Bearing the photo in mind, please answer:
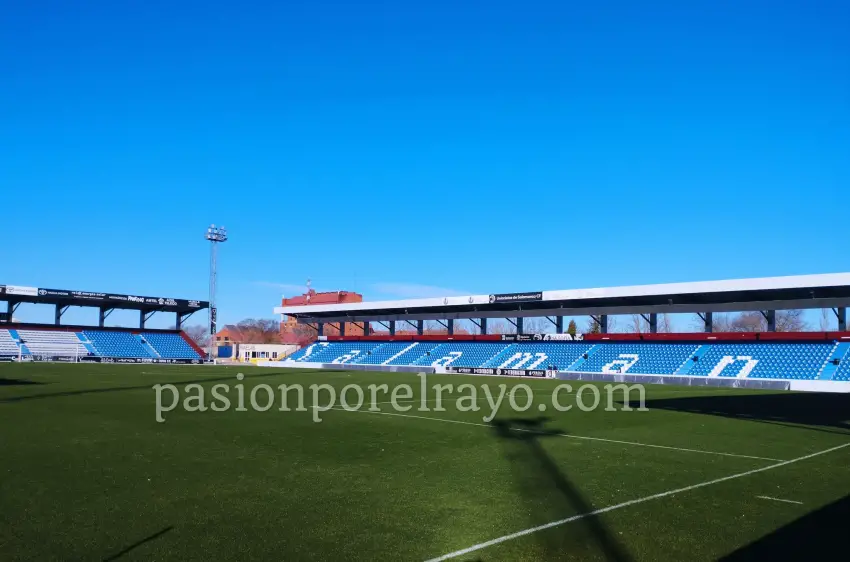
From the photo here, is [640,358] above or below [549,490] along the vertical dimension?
below

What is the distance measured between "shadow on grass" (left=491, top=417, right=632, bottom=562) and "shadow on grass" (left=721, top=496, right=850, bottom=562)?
1.28 meters

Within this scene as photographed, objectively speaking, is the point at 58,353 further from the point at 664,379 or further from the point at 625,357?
the point at 664,379

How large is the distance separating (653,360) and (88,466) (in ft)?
145

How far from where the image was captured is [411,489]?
9203mm

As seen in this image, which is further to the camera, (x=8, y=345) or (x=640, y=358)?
(x=8, y=345)

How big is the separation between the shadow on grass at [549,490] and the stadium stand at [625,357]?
32.6m

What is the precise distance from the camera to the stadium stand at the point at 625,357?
1634 inches

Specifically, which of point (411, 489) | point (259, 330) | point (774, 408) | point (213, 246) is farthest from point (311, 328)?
point (411, 489)

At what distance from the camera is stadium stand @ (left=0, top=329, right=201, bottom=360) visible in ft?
193

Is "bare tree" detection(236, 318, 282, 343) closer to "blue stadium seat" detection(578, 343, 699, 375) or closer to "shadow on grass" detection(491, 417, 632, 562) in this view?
"blue stadium seat" detection(578, 343, 699, 375)

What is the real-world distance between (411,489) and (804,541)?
494 centimetres

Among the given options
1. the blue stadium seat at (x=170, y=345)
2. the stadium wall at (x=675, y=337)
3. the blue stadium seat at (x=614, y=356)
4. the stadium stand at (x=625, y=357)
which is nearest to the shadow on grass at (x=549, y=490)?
the stadium stand at (x=625, y=357)

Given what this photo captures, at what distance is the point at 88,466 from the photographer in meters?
10.5

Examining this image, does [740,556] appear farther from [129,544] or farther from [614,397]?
[614,397]
